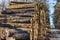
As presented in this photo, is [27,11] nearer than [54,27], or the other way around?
[27,11]

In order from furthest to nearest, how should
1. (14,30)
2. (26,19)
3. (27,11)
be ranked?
(27,11) → (26,19) → (14,30)

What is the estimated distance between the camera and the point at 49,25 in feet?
7.00

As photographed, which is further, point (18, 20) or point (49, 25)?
point (49, 25)

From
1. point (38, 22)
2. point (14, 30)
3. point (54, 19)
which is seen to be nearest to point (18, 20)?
point (14, 30)

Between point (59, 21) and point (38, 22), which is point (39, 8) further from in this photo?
point (59, 21)

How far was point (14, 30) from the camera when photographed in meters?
1.58

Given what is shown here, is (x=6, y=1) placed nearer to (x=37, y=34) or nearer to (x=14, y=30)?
(x=14, y=30)

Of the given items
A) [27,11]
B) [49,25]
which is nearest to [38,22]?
[27,11]

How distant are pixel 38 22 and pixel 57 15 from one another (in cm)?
83

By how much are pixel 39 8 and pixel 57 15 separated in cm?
82

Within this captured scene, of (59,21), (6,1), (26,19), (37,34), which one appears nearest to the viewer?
(37,34)

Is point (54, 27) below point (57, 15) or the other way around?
below

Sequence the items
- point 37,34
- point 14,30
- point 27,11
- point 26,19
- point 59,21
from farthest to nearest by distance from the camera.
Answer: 1. point 59,21
2. point 27,11
3. point 26,19
4. point 14,30
5. point 37,34

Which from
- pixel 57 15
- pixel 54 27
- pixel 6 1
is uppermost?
pixel 6 1
